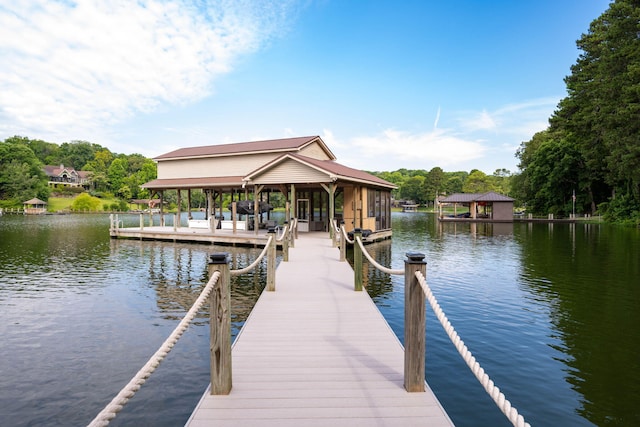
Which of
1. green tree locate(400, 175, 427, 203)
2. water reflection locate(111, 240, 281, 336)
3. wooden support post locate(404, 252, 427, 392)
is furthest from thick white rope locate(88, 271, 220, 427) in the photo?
green tree locate(400, 175, 427, 203)

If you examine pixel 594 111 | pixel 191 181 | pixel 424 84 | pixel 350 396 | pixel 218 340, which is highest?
pixel 424 84

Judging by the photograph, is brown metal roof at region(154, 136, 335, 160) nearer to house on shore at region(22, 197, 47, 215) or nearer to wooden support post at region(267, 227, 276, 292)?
wooden support post at region(267, 227, 276, 292)

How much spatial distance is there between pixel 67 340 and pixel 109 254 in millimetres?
14011

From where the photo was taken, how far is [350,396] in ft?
11.8

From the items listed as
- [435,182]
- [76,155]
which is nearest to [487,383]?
[435,182]

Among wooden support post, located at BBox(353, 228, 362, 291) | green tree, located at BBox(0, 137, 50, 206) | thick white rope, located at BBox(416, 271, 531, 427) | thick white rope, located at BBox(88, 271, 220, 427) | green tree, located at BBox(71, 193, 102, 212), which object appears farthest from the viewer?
green tree, located at BBox(71, 193, 102, 212)

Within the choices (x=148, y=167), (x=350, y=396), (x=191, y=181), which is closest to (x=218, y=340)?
(x=350, y=396)

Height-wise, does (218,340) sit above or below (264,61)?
below

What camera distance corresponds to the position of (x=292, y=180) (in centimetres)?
2062

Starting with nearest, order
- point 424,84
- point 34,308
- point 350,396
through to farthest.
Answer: point 350,396
point 34,308
point 424,84

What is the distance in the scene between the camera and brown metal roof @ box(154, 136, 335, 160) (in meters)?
25.6

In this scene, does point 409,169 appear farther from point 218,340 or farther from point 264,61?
point 218,340

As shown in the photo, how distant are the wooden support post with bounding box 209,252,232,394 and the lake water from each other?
1.96m

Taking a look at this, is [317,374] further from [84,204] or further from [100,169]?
[100,169]
